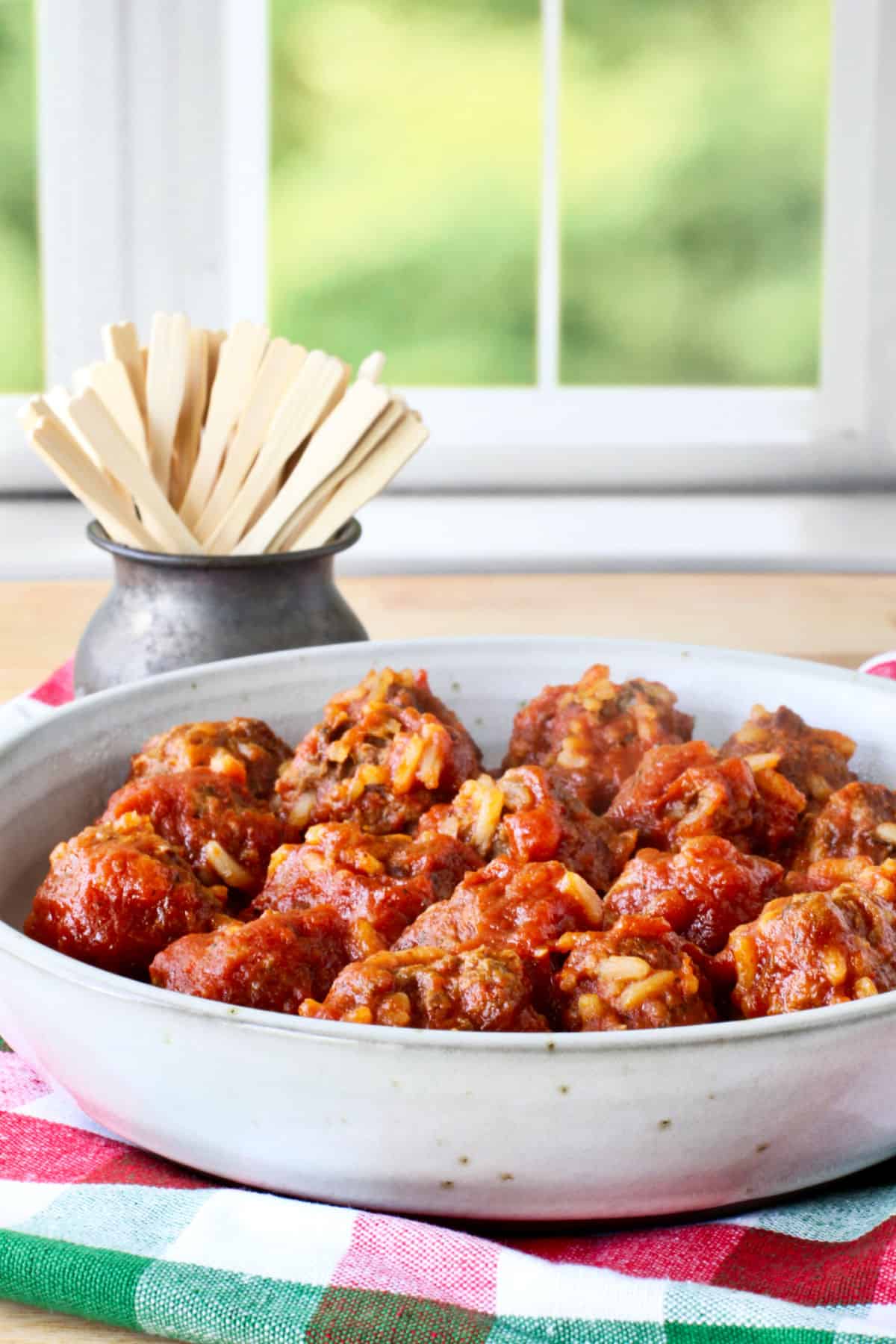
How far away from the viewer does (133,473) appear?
1.60 m

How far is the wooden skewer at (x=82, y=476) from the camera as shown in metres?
1.57

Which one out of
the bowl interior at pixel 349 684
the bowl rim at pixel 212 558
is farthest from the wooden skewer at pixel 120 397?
the bowl interior at pixel 349 684

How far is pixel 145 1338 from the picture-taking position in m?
0.88

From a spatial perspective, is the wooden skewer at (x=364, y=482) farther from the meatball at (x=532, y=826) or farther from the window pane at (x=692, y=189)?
the window pane at (x=692, y=189)

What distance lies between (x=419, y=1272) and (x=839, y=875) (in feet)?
1.45

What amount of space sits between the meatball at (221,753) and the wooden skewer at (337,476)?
335mm

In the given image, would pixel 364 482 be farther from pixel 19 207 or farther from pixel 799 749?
pixel 19 207

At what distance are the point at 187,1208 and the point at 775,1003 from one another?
0.36 metres

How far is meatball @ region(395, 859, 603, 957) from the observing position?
41.1 inches

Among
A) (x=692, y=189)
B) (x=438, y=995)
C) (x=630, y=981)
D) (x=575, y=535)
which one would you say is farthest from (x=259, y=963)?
(x=692, y=189)

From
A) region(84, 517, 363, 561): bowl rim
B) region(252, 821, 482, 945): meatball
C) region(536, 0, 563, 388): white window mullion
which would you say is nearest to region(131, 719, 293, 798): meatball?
region(252, 821, 482, 945): meatball

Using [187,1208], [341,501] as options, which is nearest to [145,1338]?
[187,1208]

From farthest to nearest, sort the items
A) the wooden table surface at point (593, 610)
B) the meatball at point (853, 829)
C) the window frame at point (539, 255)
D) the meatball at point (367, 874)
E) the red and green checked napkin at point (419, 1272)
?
the window frame at point (539, 255) → the wooden table surface at point (593, 610) → the meatball at point (853, 829) → the meatball at point (367, 874) → the red and green checked napkin at point (419, 1272)

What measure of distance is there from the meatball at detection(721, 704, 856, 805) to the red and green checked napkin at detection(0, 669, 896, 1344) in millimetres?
422
